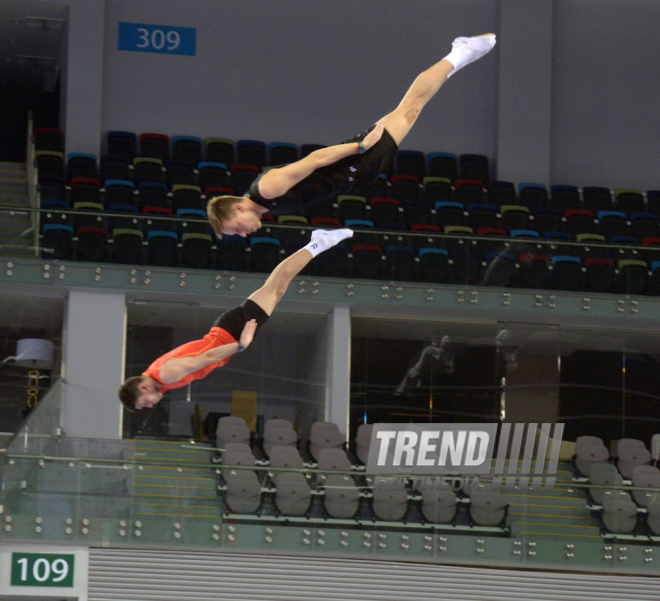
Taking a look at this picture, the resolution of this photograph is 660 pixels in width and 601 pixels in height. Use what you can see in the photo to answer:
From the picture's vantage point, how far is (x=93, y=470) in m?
10.4

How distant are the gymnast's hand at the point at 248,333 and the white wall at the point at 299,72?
11.7 m

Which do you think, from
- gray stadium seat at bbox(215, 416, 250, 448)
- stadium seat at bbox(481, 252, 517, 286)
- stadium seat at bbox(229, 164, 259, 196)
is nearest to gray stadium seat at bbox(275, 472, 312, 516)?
gray stadium seat at bbox(215, 416, 250, 448)

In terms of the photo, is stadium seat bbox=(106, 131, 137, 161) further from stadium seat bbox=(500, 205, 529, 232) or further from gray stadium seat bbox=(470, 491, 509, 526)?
gray stadium seat bbox=(470, 491, 509, 526)

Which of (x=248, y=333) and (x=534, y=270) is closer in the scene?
(x=248, y=333)

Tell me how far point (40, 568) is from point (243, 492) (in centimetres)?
204

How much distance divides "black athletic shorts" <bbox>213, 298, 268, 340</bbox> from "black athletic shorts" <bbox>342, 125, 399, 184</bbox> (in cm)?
126

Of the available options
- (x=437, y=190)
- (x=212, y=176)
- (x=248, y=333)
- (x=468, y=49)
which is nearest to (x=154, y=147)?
(x=212, y=176)

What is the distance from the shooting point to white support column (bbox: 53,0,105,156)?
57.4 feet

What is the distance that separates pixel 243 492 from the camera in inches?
418

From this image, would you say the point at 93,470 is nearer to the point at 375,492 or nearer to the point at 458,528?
the point at 375,492

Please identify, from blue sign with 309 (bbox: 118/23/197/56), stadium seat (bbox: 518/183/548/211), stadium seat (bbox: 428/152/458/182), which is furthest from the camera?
blue sign with 309 (bbox: 118/23/197/56)

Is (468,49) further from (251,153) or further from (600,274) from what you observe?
(251,153)

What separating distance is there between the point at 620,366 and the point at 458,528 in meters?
7.81

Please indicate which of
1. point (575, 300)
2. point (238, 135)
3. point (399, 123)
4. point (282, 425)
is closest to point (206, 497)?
point (282, 425)
